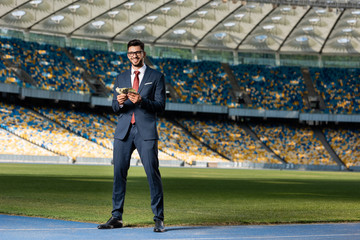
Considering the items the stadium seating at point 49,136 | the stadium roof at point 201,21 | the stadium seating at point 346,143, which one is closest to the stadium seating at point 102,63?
the stadium roof at point 201,21

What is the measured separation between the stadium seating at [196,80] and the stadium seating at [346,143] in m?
12.2

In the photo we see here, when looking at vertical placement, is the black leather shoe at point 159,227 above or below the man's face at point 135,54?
below

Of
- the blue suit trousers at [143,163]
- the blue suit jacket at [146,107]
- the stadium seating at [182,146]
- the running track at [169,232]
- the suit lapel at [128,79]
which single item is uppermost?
the suit lapel at [128,79]

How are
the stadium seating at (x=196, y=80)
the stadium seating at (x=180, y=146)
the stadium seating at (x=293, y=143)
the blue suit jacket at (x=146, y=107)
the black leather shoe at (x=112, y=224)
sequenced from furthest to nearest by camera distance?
the stadium seating at (x=196, y=80)
the stadium seating at (x=293, y=143)
the stadium seating at (x=180, y=146)
the blue suit jacket at (x=146, y=107)
the black leather shoe at (x=112, y=224)

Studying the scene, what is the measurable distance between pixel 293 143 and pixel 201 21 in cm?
1701

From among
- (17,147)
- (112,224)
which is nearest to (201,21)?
(17,147)

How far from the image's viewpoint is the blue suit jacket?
7.82 m

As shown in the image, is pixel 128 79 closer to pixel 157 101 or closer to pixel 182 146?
pixel 157 101

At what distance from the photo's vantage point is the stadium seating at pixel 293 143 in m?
62.1

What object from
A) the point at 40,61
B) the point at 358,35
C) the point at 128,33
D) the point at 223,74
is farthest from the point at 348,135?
the point at 40,61

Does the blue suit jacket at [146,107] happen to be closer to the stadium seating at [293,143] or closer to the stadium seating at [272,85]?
the stadium seating at [293,143]

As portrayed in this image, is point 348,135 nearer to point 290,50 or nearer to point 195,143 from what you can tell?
point 290,50

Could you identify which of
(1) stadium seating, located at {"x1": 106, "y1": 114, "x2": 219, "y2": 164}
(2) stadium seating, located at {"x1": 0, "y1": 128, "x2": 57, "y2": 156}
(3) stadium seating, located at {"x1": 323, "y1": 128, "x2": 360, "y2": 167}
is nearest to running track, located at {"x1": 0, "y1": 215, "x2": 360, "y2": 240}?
(2) stadium seating, located at {"x1": 0, "y1": 128, "x2": 57, "y2": 156}

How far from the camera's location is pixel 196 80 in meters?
69.1
